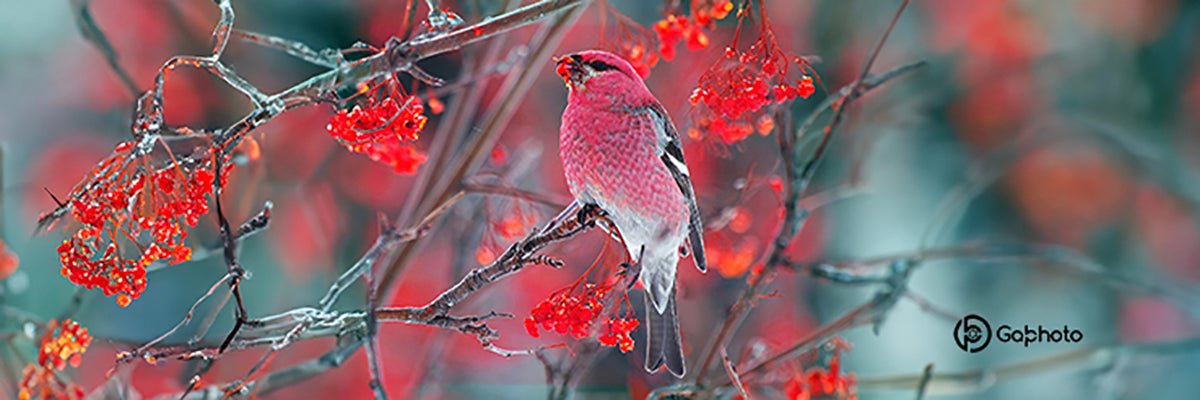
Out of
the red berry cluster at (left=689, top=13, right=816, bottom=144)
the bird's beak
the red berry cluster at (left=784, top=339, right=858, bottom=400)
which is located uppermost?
the bird's beak

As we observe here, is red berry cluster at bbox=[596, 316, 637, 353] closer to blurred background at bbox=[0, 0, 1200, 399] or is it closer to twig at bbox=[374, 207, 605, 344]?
twig at bbox=[374, 207, 605, 344]

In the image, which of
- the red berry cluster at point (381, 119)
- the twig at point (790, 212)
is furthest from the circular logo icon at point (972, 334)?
the red berry cluster at point (381, 119)

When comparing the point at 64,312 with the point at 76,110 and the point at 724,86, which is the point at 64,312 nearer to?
the point at 76,110

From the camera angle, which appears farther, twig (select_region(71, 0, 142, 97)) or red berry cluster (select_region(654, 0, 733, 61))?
twig (select_region(71, 0, 142, 97))

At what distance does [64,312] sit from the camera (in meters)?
0.89

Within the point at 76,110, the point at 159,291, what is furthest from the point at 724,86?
the point at 76,110

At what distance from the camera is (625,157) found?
627mm

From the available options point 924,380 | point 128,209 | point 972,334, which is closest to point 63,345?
point 128,209

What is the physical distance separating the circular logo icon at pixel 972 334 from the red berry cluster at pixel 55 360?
1.13 metres

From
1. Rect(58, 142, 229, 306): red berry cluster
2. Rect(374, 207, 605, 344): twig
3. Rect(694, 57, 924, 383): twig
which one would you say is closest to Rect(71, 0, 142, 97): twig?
Rect(58, 142, 229, 306): red berry cluster

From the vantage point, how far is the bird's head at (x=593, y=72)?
63 centimetres

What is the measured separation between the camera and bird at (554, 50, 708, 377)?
625 millimetres

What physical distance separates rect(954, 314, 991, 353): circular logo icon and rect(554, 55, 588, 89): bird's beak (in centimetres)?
75

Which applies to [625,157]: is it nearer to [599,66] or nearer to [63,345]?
[599,66]
